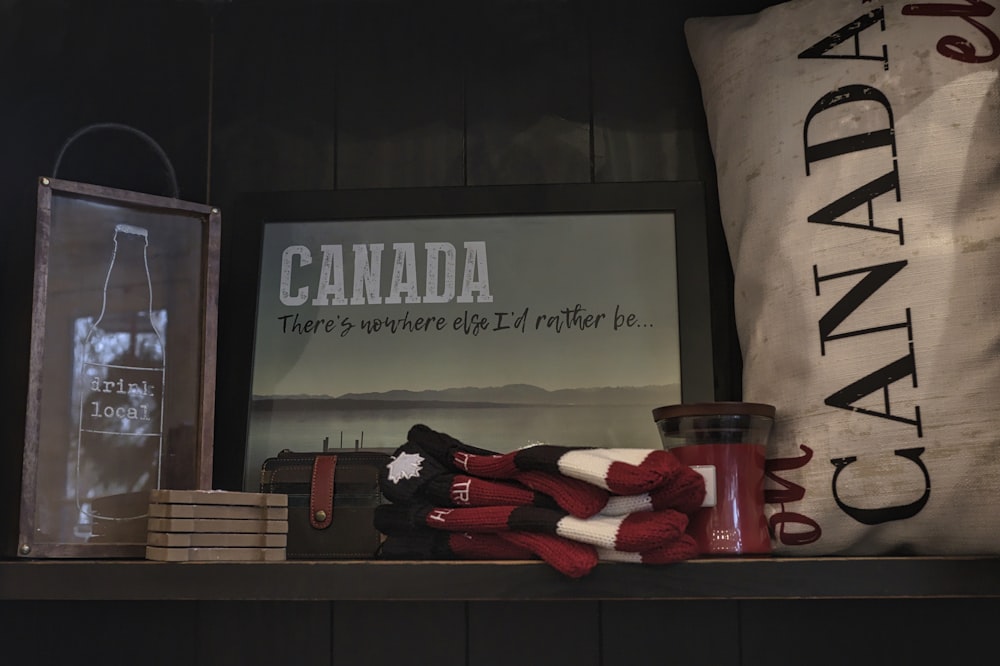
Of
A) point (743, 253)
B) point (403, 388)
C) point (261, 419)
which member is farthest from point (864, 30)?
point (261, 419)

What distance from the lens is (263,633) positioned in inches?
57.4

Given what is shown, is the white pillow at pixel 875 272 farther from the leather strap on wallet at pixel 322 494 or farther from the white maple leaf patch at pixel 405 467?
the leather strap on wallet at pixel 322 494

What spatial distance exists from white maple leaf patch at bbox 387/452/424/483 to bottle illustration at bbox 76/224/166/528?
33 centimetres

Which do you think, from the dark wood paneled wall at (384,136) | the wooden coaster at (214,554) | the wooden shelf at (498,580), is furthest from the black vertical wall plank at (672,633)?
the wooden coaster at (214,554)

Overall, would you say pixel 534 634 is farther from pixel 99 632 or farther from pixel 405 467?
pixel 99 632

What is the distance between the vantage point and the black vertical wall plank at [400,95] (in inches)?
60.3

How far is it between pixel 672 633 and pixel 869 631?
255mm

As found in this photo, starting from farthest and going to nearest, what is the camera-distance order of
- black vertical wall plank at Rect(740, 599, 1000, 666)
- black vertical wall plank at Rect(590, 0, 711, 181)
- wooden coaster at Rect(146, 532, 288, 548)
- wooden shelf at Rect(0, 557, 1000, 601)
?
black vertical wall plank at Rect(590, 0, 711, 181) < black vertical wall plank at Rect(740, 599, 1000, 666) < wooden coaster at Rect(146, 532, 288, 548) < wooden shelf at Rect(0, 557, 1000, 601)

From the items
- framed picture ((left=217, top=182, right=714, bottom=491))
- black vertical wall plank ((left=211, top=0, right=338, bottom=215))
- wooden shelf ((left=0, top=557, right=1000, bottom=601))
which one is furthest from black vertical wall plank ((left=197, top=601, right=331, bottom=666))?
black vertical wall plank ((left=211, top=0, right=338, bottom=215))

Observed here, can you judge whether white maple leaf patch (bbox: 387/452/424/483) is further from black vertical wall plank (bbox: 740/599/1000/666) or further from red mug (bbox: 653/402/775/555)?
black vertical wall plank (bbox: 740/599/1000/666)

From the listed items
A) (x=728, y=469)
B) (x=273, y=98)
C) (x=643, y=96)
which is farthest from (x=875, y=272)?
(x=273, y=98)

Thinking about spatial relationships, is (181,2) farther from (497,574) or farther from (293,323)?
(497,574)

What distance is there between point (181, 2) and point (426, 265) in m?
0.56

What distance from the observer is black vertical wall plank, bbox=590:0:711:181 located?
1.50 m
